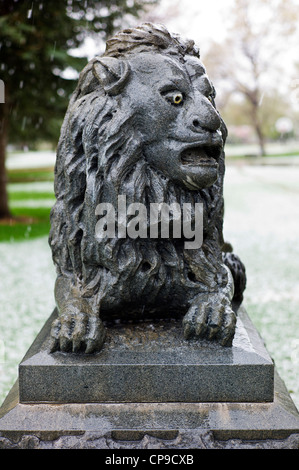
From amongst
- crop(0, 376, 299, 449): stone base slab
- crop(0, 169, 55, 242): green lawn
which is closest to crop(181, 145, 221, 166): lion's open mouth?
crop(0, 376, 299, 449): stone base slab

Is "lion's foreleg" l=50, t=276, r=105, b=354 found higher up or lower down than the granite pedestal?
higher up

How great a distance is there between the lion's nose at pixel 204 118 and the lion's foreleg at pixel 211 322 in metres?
0.82

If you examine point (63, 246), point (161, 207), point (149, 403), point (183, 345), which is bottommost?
point (149, 403)

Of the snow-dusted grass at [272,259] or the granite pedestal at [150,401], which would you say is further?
the snow-dusted grass at [272,259]

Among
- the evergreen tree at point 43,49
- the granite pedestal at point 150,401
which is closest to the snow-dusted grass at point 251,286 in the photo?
the granite pedestal at point 150,401

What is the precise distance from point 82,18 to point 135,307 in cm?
992

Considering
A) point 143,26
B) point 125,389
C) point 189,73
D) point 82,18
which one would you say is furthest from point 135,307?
point 82,18

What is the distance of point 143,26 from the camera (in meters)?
2.52

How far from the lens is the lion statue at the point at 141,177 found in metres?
2.37

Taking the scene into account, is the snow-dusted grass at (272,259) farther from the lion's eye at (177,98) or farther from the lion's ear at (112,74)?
the lion's ear at (112,74)

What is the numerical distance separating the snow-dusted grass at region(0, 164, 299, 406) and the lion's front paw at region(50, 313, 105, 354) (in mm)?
1492

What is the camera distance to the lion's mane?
2.37 metres

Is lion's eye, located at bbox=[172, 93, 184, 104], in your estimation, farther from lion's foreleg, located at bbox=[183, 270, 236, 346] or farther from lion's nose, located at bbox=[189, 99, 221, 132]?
lion's foreleg, located at bbox=[183, 270, 236, 346]

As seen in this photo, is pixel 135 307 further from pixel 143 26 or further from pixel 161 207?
pixel 143 26
